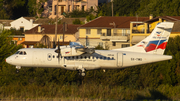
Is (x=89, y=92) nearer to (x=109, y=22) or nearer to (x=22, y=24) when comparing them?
(x=109, y=22)

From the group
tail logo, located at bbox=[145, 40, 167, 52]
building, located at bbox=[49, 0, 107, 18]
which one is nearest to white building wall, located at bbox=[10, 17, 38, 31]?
building, located at bbox=[49, 0, 107, 18]

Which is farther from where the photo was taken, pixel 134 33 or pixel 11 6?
pixel 11 6

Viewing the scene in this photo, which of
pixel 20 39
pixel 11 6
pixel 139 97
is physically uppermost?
pixel 11 6

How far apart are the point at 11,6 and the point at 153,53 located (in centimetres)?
9542

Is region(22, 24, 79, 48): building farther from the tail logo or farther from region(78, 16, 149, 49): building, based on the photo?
the tail logo

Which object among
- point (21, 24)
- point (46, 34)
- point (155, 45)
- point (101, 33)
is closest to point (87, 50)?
point (155, 45)

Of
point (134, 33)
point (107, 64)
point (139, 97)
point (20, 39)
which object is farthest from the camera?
point (20, 39)

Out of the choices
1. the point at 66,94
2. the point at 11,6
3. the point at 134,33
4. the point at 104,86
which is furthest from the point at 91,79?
the point at 11,6

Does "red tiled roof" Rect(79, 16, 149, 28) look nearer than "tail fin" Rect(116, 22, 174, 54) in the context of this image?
No

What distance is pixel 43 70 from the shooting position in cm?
5706

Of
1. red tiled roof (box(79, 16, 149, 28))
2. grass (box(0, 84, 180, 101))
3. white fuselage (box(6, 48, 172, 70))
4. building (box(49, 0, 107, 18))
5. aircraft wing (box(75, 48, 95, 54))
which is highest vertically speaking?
building (box(49, 0, 107, 18))

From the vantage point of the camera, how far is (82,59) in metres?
34.1

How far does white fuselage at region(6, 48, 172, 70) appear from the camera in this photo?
33750 mm

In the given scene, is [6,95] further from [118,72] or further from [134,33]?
[134,33]
